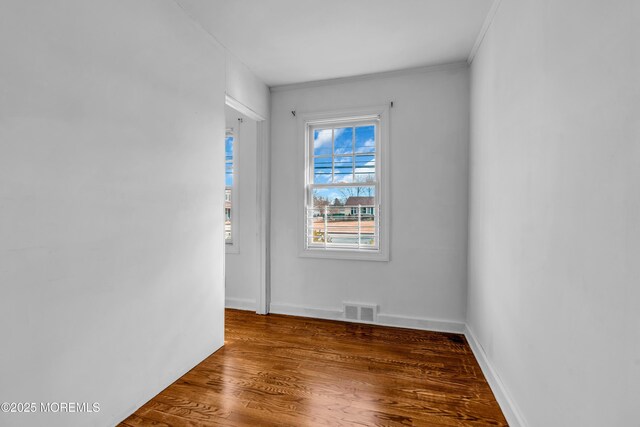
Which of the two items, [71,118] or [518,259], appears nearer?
[71,118]

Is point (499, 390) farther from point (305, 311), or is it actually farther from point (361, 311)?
point (305, 311)

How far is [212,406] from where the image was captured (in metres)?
1.92

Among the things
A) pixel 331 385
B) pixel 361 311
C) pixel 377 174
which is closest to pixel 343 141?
pixel 377 174

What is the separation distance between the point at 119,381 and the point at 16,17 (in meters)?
1.82

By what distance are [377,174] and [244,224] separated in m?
1.71

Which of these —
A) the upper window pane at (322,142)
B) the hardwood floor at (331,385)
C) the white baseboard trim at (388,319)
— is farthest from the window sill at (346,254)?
the upper window pane at (322,142)

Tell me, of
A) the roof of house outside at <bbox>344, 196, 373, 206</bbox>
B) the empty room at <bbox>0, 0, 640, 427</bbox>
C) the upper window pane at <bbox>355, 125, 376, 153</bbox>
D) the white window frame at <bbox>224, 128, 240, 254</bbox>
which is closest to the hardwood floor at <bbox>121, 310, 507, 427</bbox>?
the empty room at <bbox>0, 0, 640, 427</bbox>

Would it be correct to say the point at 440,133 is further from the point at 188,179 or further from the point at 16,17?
the point at 16,17

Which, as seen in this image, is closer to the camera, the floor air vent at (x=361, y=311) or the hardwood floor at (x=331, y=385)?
the hardwood floor at (x=331, y=385)

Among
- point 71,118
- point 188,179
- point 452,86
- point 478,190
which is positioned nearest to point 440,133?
point 452,86

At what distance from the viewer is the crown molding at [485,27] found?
7.16ft

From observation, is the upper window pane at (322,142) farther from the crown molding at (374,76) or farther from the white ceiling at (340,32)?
the white ceiling at (340,32)

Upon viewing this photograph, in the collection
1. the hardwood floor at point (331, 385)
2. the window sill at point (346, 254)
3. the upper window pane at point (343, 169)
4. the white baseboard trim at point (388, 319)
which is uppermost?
the upper window pane at point (343, 169)

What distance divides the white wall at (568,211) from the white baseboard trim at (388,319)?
106cm
